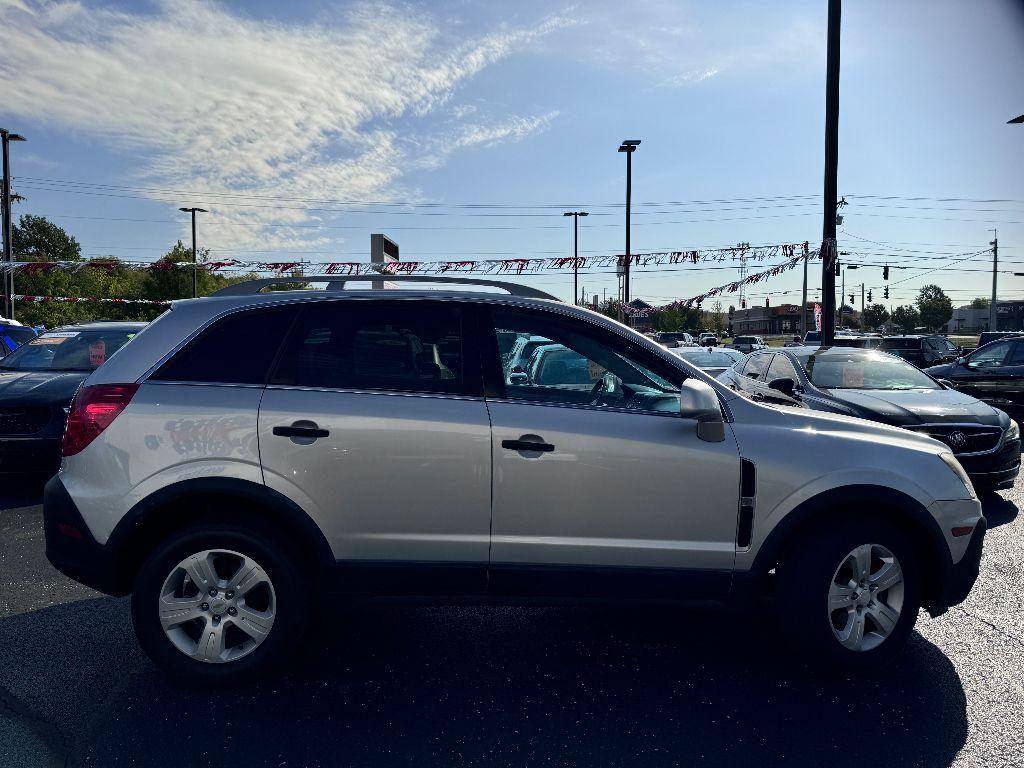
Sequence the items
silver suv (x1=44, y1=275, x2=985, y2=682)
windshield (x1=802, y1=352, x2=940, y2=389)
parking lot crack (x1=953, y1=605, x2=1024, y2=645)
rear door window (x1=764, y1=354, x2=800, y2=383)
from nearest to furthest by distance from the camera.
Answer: silver suv (x1=44, y1=275, x2=985, y2=682)
parking lot crack (x1=953, y1=605, x2=1024, y2=645)
windshield (x1=802, y1=352, x2=940, y2=389)
rear door window (x1=764, y1=354, x2=800, y2=383)

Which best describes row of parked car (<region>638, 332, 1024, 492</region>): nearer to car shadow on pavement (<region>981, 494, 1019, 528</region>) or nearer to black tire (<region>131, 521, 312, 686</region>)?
car shadow on pavement (<region>981, 494, 1019, 528</region>)

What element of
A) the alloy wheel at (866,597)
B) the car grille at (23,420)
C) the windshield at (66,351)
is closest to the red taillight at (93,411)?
the alloy wheel at (866,597)

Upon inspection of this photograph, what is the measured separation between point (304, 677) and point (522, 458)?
4.79 feet

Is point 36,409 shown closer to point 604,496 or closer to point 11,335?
point 604,496

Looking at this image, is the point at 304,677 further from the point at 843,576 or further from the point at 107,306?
the point at 107,306

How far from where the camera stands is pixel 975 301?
467 ft

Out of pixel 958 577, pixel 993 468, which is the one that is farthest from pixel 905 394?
pixel 958 577

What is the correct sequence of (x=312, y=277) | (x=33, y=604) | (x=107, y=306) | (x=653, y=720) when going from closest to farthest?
(x=653, y=720) → (x=312, y=277) → (x=33, y=604) → (x=107, y=306)

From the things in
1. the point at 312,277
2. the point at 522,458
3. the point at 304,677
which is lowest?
the point at 304,677

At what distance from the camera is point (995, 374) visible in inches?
467

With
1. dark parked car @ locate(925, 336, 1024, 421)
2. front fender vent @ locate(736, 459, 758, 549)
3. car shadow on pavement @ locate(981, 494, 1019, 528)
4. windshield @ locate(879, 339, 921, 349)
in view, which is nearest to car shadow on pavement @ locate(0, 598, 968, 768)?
front fender vent @ locate(736, 459, 758, 549)

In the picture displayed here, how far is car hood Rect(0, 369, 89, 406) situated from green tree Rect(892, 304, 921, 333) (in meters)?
119

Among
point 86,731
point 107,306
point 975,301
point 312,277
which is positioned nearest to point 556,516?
point 312,277

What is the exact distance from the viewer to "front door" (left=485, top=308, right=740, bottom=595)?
133 inches
